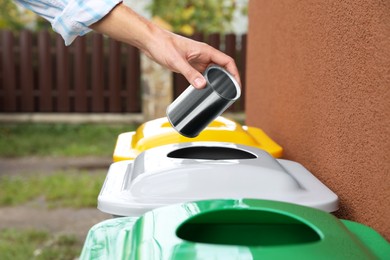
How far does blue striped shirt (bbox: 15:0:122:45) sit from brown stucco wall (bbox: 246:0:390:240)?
24.2 inches

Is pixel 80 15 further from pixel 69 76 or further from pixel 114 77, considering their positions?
pixel 69 76

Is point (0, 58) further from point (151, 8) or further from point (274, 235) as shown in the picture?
point (274, 235)

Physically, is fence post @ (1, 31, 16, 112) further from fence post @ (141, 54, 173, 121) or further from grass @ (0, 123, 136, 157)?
fence post @ (141, 54, 173, 121)

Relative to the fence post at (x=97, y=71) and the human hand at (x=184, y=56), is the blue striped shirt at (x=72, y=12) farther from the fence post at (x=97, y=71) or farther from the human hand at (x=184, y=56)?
the fence post at (x=97, y=71)

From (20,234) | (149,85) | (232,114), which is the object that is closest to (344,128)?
(20,234)

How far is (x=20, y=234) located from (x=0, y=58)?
5568 mm

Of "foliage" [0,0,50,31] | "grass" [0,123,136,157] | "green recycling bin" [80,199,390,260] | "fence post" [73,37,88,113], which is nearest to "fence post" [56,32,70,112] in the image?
"fence post" [73,37,88,113]

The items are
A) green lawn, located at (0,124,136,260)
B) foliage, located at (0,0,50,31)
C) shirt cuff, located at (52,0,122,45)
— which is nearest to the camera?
shirt cuff, located at (52,0,122,45)

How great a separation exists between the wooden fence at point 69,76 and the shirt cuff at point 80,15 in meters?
7.17

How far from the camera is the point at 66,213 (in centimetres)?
466

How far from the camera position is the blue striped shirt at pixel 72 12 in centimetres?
174

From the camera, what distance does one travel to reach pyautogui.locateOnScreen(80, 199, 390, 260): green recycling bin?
104 centimetres

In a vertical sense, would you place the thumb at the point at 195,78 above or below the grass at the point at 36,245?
above

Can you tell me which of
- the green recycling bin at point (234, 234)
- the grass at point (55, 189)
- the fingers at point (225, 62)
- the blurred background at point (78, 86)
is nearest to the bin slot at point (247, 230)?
the green recycling bin at point (234, 234)
